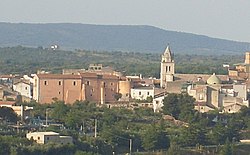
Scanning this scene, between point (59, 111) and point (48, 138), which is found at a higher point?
point (59, 111)

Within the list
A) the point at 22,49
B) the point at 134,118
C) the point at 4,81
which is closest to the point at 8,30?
the point at 22,49

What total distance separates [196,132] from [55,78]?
32.9 feet

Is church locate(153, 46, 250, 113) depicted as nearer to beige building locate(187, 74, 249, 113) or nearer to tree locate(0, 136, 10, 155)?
beige building locate(187, 74, 249, 113)

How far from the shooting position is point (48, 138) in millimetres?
31344

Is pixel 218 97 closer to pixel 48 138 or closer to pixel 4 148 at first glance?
pixel 48 138

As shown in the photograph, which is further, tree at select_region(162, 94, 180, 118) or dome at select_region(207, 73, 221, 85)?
dome at select_region(207, 73, 221, 85)

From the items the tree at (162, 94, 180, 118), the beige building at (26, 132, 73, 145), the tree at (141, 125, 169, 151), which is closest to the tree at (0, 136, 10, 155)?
the beige building at (26, 132, 73, 145)

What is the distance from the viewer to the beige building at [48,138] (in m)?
31.2

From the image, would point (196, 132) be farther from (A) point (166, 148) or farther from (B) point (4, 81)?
(B) point (4, 81)

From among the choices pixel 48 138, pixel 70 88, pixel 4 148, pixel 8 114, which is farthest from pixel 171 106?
pixel 4 148

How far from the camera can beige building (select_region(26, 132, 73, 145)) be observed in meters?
31.2

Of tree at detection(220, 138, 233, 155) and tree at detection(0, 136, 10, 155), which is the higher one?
tree at detection(0, 136, 10, 155)

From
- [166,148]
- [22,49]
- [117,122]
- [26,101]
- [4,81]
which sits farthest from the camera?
[22,49]

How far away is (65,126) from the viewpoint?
35.6 m
